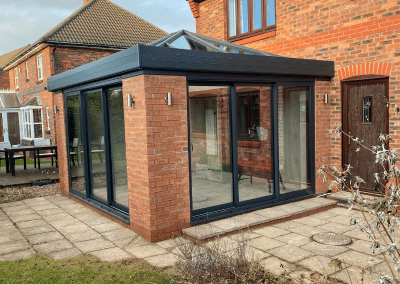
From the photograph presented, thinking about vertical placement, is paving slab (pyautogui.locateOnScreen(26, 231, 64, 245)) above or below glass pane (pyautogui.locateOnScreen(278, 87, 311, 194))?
below

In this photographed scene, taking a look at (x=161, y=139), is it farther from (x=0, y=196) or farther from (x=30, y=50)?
(x=30, y=50)

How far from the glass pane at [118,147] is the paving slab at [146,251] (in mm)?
1241

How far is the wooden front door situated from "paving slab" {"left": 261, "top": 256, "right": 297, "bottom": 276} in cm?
341

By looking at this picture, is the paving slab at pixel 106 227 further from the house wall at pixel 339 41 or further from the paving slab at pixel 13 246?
the house wall at pixel 339 41

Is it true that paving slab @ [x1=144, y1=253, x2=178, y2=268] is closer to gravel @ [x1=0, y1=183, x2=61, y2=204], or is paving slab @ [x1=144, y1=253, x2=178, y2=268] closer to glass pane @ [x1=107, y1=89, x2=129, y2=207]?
glass pane @ [x1=107, y1=89, x2=129, y2=207]

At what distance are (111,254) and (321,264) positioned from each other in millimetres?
2656

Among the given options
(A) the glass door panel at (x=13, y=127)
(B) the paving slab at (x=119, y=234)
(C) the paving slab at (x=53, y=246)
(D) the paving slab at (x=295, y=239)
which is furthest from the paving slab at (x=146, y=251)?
(A) the glass door panel at (x=13, y=127)

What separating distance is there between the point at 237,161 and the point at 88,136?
314cm

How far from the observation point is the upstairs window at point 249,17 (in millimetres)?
8742

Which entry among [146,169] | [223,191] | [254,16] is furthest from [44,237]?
[254,16]

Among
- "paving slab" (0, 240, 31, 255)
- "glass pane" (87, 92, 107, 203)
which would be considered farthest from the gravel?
"paving slab" (0, 240, 31, 255)

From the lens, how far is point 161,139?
16.3ft

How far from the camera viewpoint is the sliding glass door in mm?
5938

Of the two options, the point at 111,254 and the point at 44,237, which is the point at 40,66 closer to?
the point at 44,237
